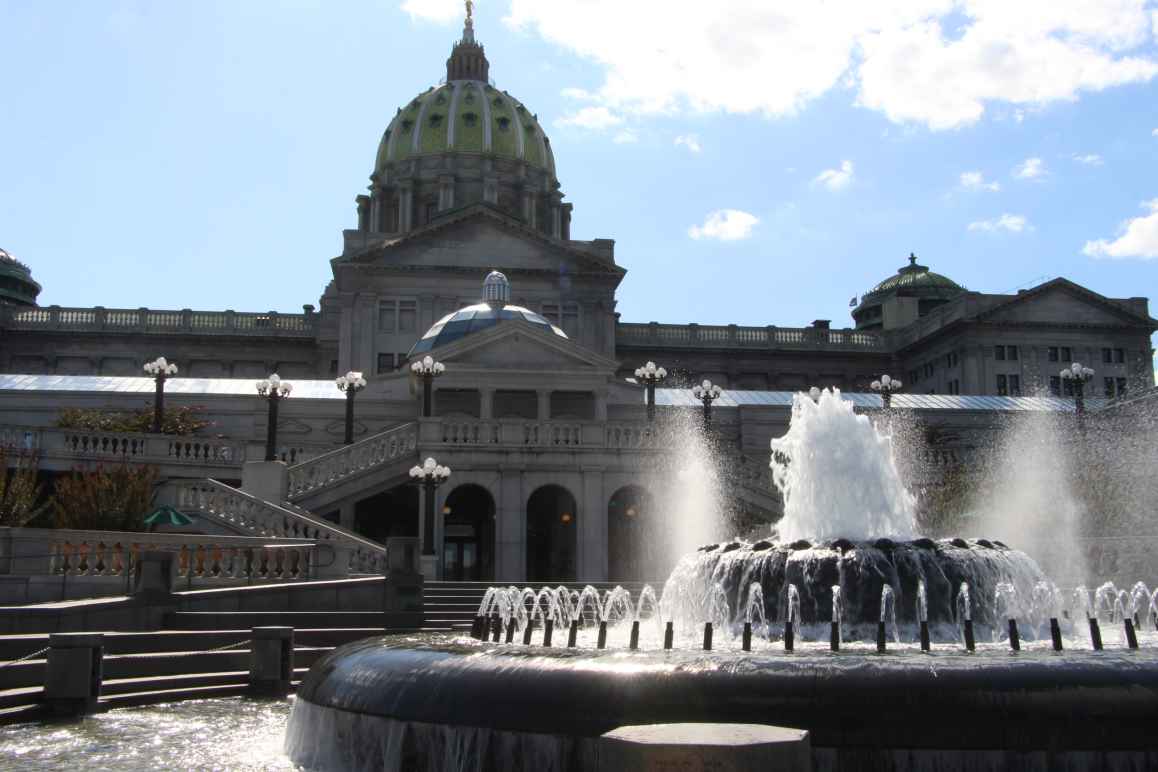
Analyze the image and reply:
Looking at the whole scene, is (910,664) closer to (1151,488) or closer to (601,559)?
(601,559)

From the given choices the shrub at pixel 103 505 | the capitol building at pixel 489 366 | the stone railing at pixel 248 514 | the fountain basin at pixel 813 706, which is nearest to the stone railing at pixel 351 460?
the capitol building at pixel 489 366

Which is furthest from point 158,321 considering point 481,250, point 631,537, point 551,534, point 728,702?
point 728,702

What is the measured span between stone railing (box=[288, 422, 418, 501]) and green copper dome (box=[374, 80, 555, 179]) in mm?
86687

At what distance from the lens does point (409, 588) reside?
1010 inches

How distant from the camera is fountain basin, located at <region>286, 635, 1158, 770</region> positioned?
395 inches

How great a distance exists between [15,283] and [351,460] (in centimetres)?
8587

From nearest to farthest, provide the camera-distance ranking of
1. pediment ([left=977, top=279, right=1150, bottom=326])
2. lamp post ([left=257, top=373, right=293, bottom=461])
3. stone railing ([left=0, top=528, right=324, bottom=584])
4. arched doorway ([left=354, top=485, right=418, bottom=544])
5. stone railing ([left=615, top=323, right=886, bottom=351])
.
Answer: stone railing ([left=0, top=528, right=324, bottom=584]) < lamp post ([left=257, top=373, right=293, bottom=461]) < arched doorway ([left=354, top=485, right=418, bottom=544]) < pediment ([left=977, top=279, right=1150, bottom=326]) < stone railing ([left=615, top=323, right=886, bottom=351])

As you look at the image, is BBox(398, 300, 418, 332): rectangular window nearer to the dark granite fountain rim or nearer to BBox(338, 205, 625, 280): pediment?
BBox(338, 205, 625, 280): pediment

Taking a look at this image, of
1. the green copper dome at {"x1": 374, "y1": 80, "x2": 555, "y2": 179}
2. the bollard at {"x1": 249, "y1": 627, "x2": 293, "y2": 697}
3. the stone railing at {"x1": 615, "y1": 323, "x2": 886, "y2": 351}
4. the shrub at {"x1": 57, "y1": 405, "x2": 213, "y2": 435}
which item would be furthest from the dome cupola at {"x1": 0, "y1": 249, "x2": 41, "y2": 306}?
the bollard at {"x1": 249, "y1": 627, "x2": 293, "y2": 697}

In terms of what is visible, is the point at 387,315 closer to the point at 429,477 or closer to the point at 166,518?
the point at 429,477

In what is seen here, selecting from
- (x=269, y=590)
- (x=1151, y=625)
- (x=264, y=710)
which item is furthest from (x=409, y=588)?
(x=1151, y=625)

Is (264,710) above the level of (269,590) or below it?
below

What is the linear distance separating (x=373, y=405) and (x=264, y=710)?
3873 centimetres

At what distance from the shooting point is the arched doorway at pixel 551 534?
143 ft
